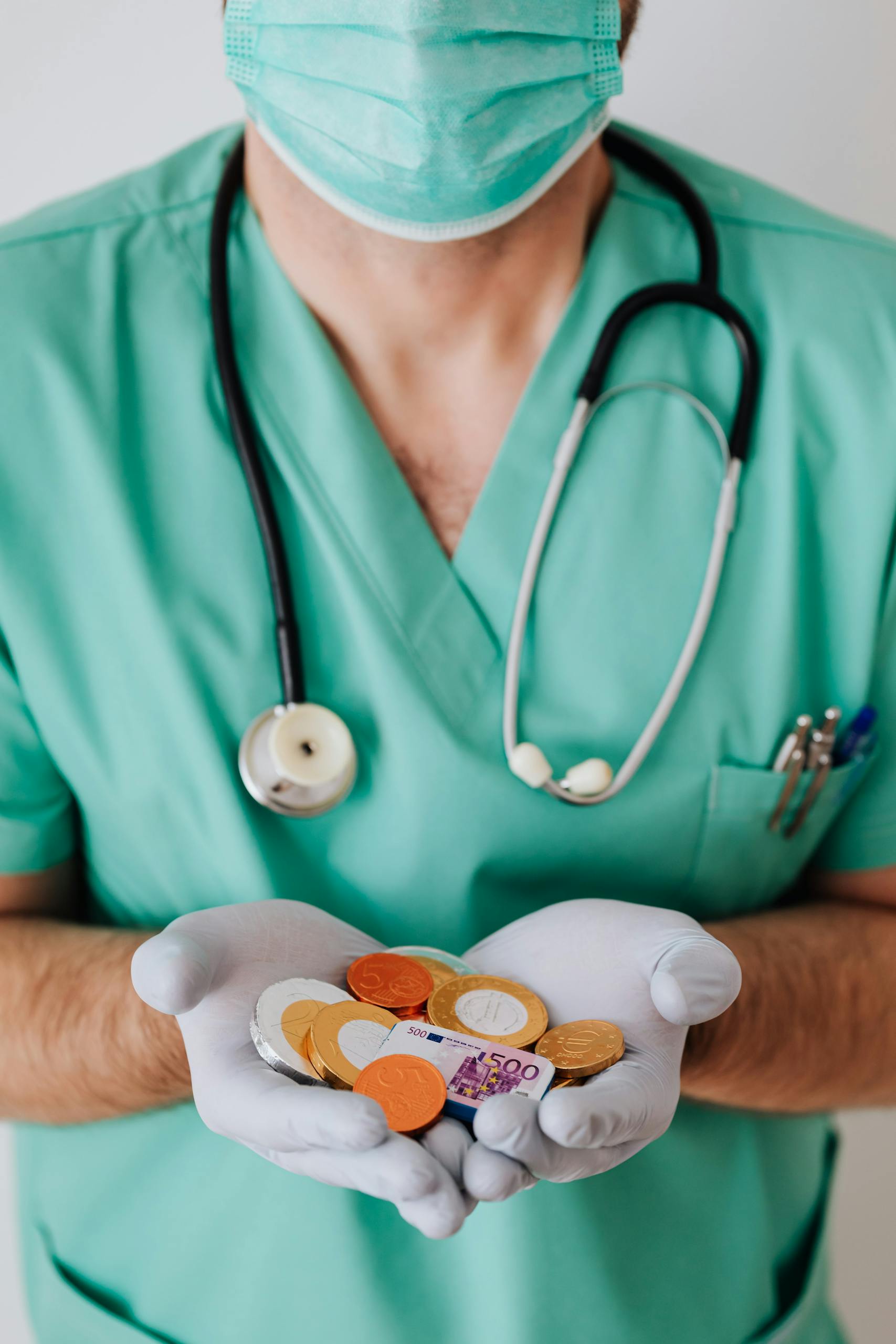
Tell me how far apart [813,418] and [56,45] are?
0.84m

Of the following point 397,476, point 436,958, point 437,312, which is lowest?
point 436,958

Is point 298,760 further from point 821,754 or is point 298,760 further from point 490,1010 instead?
point 821,754

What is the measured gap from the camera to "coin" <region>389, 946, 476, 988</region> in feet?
2.41

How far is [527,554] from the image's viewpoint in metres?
0.85

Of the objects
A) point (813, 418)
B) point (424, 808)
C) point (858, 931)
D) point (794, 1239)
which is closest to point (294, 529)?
point (424, 808)

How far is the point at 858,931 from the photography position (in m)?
0.90

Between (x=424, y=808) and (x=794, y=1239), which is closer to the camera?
(x=424, y=808)

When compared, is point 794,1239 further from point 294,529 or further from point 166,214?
point 166,214

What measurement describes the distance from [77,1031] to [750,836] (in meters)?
0.56

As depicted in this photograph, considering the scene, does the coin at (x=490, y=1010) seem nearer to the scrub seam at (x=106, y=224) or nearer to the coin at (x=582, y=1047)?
the coin at (x=582, y=1047)

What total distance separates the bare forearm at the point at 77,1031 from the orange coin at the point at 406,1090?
0.22m

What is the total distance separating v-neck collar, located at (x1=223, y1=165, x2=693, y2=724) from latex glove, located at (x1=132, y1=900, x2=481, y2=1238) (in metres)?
0.22

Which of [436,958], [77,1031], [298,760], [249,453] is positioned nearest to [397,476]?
[249,453]

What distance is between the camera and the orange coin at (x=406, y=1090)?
582mm
